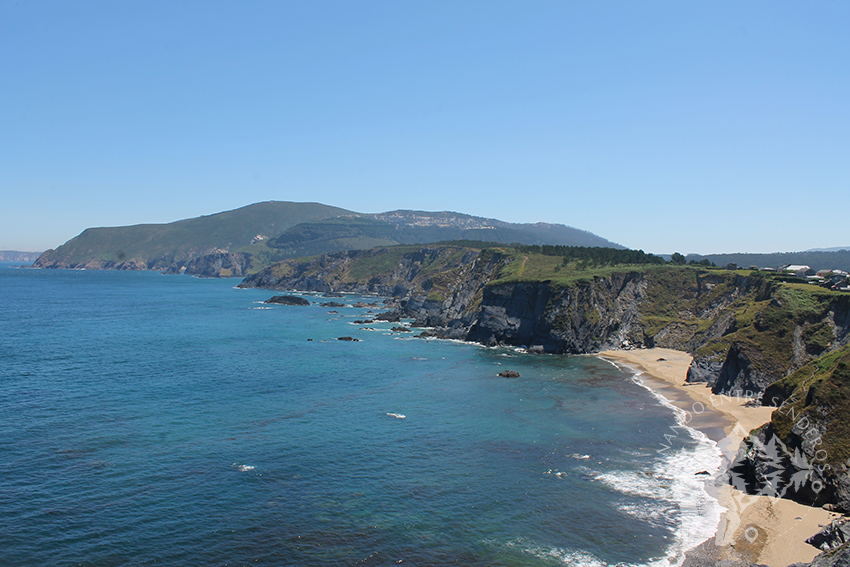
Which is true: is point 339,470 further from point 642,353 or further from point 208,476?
point 642,353

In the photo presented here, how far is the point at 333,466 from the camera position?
161 feet

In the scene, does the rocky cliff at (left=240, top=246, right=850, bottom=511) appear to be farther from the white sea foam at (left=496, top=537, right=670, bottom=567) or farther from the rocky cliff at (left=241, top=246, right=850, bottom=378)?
the white sea foam at (left=496, top=537, right=670, bottom=567)

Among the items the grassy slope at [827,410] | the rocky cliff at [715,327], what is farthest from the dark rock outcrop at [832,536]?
the grassy slope at [827,410]

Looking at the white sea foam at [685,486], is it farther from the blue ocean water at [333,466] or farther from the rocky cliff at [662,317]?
the rocky cliff at [662,317]

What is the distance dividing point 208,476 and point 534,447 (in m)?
30.7

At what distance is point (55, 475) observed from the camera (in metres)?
44.8

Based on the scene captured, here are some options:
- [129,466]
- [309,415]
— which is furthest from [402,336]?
[129,466]

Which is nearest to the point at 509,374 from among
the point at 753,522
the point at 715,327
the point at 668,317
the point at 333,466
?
the point at 333,466

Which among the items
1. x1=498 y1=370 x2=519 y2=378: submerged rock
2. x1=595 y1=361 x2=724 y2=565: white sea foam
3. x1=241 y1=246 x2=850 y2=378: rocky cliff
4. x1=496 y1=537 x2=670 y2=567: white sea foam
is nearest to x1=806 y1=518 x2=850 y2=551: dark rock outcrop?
x1=595 y1=361 x2=724 y2=565: white sea foam

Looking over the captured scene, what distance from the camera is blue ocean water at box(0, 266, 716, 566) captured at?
119 ft

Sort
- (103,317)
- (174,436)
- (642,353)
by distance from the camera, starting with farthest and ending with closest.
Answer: (103,317) → (642,353) → (174,436)

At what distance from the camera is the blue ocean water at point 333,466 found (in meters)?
36.4

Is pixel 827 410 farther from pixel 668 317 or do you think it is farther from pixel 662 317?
pixel 668 317

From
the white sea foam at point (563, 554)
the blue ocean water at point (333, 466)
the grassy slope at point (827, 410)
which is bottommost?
the white sea foam at point (563, 554)
